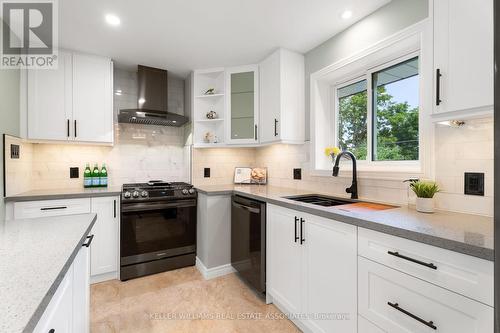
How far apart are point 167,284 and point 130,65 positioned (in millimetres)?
2438

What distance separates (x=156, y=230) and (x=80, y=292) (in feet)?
4.46

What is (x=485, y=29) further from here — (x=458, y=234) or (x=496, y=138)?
(x=496, y=138)

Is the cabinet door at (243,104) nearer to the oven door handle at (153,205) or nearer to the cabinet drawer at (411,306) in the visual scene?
the oven door handle at (153,205)

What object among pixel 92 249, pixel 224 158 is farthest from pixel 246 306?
pixel 224 158

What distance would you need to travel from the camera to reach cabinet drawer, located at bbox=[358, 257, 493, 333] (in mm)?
872

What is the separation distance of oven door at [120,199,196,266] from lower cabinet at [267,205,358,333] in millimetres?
1097

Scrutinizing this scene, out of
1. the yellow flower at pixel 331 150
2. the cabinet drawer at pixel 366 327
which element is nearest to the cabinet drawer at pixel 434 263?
the cabinet drawer at pixel 366 327

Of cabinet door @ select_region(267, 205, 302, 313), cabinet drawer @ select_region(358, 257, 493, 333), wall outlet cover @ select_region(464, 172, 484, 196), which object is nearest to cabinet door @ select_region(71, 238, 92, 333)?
cabinet door @ select_region(267, 205, 302, 313)

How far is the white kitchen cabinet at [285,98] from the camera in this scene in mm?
2408

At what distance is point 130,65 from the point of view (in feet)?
9.17

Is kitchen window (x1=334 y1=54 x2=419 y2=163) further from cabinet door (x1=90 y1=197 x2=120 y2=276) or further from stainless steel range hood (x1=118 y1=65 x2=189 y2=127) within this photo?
cabinet door (x1=90 y1=197 x2=120 y2=276)

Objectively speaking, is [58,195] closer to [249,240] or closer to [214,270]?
[214,270]

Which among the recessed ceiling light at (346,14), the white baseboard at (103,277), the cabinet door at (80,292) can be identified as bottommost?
the white baseboard at (103,277)

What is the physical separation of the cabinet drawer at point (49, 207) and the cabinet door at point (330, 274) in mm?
2046
